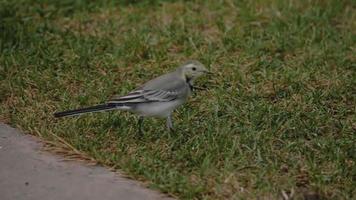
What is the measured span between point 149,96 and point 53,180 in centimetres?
110

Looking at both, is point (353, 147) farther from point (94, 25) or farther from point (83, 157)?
point (94, 25)

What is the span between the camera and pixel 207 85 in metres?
7.67

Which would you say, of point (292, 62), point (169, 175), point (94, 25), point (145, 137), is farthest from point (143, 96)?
point (94, 25)

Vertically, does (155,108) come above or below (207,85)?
above

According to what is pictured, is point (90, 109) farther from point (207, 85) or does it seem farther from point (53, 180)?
point (207, 85)

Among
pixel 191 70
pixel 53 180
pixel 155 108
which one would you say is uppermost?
pixel 191 70

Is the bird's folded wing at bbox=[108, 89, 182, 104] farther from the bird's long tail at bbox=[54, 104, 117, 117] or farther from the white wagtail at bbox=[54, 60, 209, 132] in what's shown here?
the bird's long tail at bbox=[54, 104, 117, 117]

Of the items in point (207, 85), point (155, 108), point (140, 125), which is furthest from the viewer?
point (207, 85)

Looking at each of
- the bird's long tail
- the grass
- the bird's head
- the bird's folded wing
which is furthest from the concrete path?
the bird's head

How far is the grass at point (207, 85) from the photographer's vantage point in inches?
224

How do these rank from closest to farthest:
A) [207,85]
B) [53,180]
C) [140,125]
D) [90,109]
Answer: [53,180] → [90,109] → [140,125] → [207,85]

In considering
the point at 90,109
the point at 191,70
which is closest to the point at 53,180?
the point at 90,109

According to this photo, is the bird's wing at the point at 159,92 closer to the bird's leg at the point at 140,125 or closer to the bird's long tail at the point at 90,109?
the bird's long tail at the point at 90,109

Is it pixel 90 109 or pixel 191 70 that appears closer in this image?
pixel 90 109
